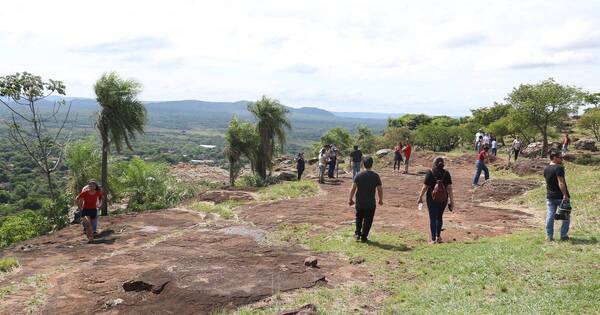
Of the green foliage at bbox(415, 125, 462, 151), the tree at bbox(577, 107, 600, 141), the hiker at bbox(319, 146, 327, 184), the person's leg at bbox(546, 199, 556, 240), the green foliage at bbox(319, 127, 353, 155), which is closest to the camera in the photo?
the person's leg at bbox(546, 199, 556, 240)

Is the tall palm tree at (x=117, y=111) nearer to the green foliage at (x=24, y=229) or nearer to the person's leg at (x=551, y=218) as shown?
the green foliage at (x=24, y=229)

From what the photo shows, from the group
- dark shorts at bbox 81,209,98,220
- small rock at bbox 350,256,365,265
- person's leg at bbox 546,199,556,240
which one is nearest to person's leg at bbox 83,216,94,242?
dark shorts at bbox 81,209,98,220

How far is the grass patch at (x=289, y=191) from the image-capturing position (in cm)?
2006

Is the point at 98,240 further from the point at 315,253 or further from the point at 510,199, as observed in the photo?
the point at 510,199

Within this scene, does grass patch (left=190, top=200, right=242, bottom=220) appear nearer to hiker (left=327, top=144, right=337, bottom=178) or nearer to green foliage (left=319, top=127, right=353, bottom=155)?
hiker (left=327, top=144, right=337, bottom=178)

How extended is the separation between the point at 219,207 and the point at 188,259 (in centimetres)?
767

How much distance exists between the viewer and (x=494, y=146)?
98.5ft

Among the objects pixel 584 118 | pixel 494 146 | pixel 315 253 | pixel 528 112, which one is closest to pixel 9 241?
pixel 315 253

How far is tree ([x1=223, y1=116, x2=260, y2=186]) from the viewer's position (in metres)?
32.8

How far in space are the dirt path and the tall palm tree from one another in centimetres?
502

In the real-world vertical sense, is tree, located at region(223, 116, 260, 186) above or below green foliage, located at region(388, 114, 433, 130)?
below

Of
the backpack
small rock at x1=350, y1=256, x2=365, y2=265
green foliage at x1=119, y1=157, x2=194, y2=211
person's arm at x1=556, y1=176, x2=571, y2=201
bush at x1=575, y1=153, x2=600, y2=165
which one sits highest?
person's arm at x1=556, y1=176, x2=571, y2=201

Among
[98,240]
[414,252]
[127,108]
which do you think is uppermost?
[127,108]

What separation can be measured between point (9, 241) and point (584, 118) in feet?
145
